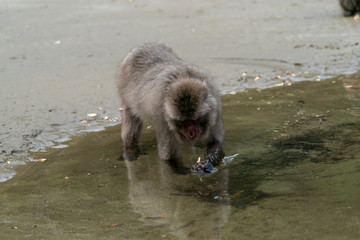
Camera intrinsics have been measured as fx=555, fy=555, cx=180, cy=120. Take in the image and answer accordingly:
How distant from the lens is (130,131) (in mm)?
6840

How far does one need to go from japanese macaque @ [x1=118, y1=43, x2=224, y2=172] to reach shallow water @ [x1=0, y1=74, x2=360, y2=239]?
21 cm

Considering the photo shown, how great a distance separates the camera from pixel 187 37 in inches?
431

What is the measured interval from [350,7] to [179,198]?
27.1ft

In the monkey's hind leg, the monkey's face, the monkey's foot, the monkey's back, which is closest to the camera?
the monkey's face

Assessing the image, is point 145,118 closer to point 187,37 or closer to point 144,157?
point 144,157

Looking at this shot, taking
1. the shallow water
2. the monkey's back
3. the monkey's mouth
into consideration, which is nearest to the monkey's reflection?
the shallow water

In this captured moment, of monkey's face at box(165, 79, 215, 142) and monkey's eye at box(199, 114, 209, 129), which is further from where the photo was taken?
monkey's eye at box(199, 114, 209, 129)

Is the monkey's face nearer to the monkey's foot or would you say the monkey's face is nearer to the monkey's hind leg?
the monkey's foot

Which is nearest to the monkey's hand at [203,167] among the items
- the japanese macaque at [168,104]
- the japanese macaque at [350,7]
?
the japanese macaque at [168,104]

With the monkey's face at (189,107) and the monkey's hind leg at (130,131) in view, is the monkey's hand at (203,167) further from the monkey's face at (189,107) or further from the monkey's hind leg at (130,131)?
the monkey's hind leg at (130,131)

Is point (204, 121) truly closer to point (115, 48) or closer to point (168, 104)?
point (168, 104)

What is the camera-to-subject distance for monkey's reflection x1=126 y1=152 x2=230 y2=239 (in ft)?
14.2

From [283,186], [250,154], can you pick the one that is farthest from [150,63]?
[283,186]

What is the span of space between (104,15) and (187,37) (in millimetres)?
2426
